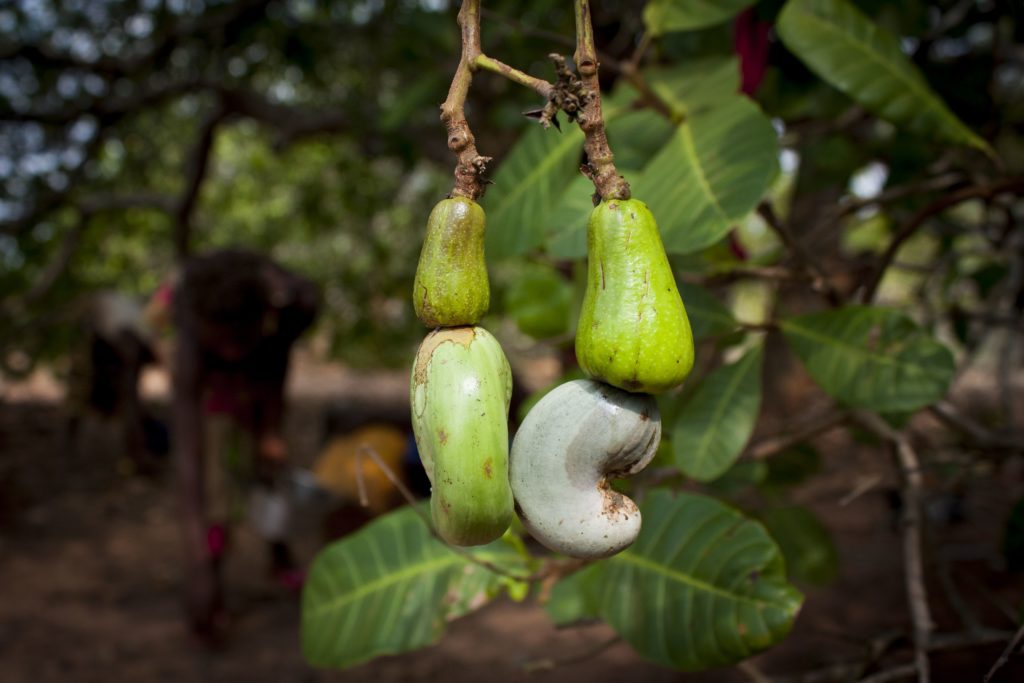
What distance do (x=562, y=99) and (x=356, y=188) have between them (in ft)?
15.5

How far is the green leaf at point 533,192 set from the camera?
1207mm

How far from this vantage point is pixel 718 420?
4.02 ft

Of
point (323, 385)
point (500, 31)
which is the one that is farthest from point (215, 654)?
point (323, 385)

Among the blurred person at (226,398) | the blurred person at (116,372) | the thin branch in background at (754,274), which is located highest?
the thin branch in background at (754,274)

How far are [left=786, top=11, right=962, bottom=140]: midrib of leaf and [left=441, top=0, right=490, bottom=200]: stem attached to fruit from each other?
0.83 metres

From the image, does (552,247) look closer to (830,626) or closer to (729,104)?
(729,104)

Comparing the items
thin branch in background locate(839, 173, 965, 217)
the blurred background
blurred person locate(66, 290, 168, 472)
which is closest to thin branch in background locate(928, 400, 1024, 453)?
the blurred background

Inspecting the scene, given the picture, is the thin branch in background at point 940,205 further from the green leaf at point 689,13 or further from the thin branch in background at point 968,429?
the green leaf at point 689,13

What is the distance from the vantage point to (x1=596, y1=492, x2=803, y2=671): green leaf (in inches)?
41.0

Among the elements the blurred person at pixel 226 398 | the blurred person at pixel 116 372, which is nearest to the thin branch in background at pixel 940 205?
the blurred person at pixel 226 398

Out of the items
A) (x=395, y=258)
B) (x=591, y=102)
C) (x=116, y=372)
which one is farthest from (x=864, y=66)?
(x=116, y=372)

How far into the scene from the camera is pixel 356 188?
16.9ft

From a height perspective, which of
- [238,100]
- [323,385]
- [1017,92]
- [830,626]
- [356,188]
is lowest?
[323,385]

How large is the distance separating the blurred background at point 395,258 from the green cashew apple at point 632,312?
1.20ft
